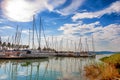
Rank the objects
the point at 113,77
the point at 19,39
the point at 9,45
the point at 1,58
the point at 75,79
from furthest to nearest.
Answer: the point at 9,45 < the point at 19,39 < the point at 1,58 < the point at 75,79 < the point at 113,77

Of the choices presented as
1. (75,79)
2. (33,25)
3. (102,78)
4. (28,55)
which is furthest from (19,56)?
(102,78)

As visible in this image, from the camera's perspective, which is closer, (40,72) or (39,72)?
(40,72)

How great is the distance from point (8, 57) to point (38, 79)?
41498 millimetres

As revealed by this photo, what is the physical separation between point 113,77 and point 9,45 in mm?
109894

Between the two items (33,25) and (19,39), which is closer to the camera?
(33,25)

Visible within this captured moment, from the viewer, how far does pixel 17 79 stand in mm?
→ 28656

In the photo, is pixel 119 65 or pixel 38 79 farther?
pixel 119 65

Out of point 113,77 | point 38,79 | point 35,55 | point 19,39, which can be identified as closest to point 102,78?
point 113,77

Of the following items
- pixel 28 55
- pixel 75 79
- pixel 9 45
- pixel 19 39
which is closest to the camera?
pixel 75 79

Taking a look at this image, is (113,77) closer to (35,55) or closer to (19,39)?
(35,55)

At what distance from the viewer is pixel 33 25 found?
77438 millimetres

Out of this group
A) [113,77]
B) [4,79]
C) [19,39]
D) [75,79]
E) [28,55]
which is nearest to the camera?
[113,77]

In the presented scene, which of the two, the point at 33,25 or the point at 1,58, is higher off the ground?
the point at 33,25

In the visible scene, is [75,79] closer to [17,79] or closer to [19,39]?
[17,79]
